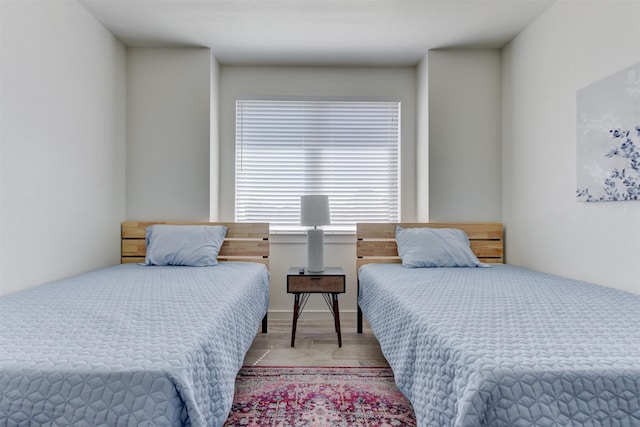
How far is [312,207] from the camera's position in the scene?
9.90ft

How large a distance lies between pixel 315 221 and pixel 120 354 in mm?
2037

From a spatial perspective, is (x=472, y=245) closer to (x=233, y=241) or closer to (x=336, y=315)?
(x=336, y=315)

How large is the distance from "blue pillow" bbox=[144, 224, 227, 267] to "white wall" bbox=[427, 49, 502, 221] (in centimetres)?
181

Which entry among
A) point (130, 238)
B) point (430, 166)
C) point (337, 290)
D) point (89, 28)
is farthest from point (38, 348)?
point (430, 166)

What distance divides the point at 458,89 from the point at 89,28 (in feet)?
9.45

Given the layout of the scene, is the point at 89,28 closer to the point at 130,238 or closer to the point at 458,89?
the point at 130,238

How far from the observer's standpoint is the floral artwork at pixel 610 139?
1.96 m

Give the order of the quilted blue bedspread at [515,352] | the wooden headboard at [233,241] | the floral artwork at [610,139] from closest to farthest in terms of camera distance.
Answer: the quilted blue bedspread at [515,352]
the floral artwork at [610,139]
the wooden headboard at [233,241]

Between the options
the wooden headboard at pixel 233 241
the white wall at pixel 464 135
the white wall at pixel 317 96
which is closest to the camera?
the wooden headboard at pixel 233 241

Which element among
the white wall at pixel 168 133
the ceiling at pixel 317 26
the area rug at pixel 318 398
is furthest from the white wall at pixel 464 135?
the white wall at pixel 168 133

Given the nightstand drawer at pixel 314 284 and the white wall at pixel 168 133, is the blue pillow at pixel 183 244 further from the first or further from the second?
the nightstand drawer at pixel 314 284

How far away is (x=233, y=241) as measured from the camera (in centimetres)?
321

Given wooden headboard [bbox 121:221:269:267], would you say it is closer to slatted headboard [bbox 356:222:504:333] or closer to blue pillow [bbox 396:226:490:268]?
slatted headboard [bbox 356:222:504:333]

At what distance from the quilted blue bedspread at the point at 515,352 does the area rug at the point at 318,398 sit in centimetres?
31
